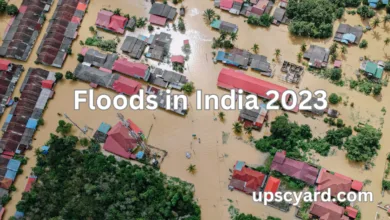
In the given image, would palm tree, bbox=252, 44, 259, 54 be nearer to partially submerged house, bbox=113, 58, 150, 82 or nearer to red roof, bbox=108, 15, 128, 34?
partially submerged house, bbox=113, 58, 150, 82

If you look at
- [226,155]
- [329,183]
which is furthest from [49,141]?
[329,183]

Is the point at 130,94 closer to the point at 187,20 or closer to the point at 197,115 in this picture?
the point at 197,115

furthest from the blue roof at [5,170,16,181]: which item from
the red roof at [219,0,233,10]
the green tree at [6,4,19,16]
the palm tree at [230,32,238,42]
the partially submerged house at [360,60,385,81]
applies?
the partially submerged house at [360,60,385,81]

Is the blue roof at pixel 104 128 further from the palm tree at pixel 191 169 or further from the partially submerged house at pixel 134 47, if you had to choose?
the palm tree at pixel 191 169

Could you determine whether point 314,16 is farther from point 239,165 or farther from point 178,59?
point 239,165

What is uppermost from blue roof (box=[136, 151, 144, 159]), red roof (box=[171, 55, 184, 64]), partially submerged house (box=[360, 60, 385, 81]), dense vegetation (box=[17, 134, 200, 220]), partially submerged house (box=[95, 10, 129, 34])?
partially submerged house (box=[360, 60, 385, 81])

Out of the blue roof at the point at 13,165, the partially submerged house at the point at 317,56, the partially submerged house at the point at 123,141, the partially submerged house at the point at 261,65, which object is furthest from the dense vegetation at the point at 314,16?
the blue roof at the point at 13,165

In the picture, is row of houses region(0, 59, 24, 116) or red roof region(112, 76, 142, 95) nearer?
red roof region(112, 76, 142, 95)
